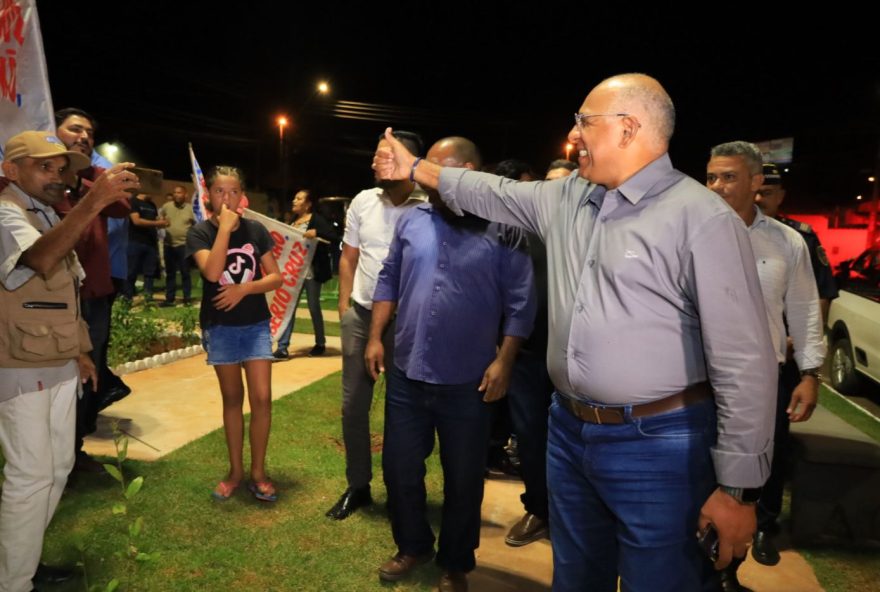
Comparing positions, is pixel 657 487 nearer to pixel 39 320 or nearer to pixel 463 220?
pixel 463 220

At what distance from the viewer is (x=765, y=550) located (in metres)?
3.85

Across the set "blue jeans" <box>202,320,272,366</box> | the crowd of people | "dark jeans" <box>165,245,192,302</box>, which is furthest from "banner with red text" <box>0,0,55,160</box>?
"dark jeans" <box>165,245,192,302</box>

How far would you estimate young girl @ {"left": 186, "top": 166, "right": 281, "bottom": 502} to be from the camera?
13.4 ft

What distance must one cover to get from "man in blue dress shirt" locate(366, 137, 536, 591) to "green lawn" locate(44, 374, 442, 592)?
37 cm

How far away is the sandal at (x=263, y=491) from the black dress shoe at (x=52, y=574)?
1.14 m

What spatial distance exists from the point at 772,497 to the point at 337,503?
2.67 metres

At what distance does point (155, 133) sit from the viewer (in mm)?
33250

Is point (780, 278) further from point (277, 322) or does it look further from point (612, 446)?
point (277, 322)

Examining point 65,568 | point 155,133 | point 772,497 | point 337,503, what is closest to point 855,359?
point 772,497

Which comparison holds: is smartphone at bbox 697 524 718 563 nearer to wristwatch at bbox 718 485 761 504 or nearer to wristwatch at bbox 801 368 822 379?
wristwatch at bbox 718 485 761 504

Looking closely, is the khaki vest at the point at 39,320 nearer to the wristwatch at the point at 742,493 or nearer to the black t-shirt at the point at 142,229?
the wristwatch at the point at 742,493

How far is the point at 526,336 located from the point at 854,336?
6.80m

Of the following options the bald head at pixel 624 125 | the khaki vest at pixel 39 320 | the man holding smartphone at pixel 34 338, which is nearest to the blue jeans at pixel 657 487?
the bald head at pixel 624 125

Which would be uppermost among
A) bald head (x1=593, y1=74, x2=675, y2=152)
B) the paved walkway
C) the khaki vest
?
bald head (x1=593, y1=74, x2=675, y2=152)
